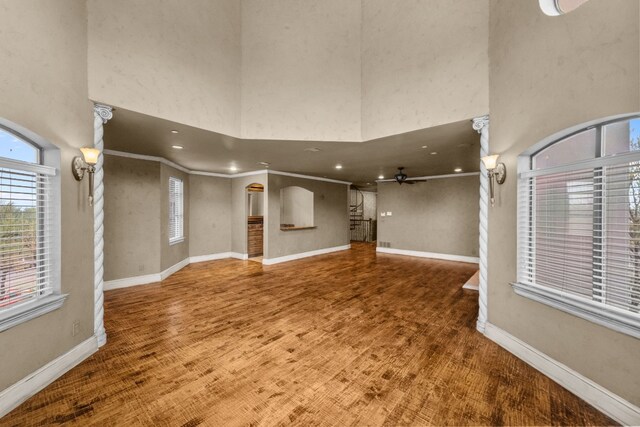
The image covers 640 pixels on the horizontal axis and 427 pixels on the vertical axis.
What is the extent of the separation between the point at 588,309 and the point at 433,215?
646cm

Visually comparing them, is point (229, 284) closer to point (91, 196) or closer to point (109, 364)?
point (109, 364)

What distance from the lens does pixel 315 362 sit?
2555mm

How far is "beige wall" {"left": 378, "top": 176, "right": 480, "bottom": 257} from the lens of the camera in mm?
7605

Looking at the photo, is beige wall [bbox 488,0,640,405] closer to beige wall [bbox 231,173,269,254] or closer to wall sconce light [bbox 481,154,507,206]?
wall sconce light [bbox 481,154,507,206]

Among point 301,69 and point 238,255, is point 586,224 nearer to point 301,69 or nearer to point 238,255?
point 301,69

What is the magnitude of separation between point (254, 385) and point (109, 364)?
1578 millimetres

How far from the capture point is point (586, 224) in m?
Answer: 2.20

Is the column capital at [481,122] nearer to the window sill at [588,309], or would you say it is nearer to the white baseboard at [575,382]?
the window sill at [588,309]

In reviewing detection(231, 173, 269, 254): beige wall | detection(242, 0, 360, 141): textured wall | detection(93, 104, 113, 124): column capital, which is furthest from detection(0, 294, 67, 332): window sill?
detection(231, 173, 269, 254): beige wall

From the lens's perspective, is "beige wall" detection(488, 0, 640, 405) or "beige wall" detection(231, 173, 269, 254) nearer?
"beige wall" detection(488, 0, 640, 405)

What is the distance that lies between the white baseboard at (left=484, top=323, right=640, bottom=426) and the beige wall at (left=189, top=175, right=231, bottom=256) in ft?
23.2

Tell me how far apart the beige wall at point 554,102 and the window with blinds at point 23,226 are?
4650 millimetres

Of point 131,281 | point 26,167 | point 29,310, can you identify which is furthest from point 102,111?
point 131,281

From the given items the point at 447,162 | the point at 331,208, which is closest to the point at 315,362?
the point at 447,162
